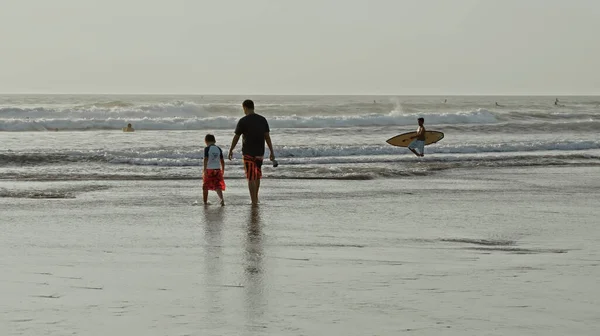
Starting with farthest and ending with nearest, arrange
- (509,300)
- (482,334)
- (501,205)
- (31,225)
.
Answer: (501,205)
(31,225)
(509,300)
(482,334)

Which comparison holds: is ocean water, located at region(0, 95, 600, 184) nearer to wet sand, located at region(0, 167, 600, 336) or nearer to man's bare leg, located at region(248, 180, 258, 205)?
wet sand, located at region(0, 167, 600, 336)

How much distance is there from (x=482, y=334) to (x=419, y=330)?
396mm

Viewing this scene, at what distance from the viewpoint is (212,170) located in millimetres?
13773

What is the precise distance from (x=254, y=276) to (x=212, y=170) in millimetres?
6309

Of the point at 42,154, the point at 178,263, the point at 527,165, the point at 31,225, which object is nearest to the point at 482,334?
the point at 178,263

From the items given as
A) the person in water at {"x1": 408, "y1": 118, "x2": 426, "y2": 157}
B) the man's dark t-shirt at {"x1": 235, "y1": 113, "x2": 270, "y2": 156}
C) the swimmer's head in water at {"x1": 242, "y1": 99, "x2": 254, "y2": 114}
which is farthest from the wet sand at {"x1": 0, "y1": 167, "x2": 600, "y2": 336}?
the person in water at {"x1": 408, "y1": 118, "x2": 426, "y2": 157}

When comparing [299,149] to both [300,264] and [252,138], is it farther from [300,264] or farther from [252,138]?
[300,264]

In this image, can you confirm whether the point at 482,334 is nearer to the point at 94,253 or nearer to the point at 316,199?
the point at 94,253

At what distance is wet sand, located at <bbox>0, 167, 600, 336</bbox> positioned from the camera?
6020 millimetres

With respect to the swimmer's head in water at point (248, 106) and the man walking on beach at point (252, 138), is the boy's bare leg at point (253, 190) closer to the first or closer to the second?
the man walking on beach at point (252, 138)

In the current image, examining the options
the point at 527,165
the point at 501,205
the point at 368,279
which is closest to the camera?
the point at 368,279

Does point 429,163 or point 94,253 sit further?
point 429,163

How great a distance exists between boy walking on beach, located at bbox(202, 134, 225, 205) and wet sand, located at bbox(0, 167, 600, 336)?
1.27 feet

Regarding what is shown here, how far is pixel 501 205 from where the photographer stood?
43.9 ft
